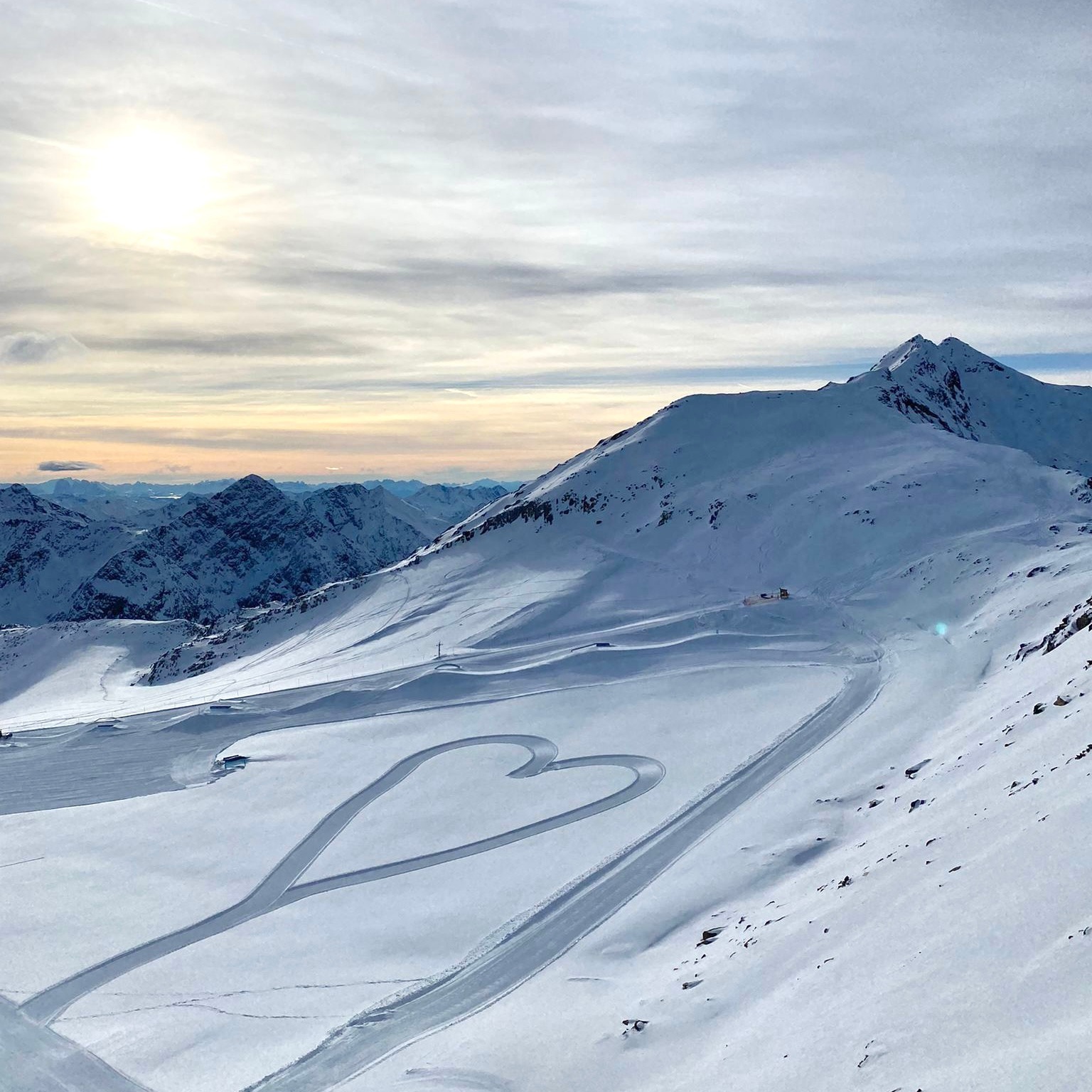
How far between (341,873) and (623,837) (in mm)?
10643

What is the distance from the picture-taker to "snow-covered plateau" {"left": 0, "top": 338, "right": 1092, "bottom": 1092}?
49.0 feet

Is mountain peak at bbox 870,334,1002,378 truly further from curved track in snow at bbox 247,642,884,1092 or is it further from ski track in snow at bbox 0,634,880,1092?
curved track in snow at bbox 247,642,884,1092

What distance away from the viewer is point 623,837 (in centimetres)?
3241

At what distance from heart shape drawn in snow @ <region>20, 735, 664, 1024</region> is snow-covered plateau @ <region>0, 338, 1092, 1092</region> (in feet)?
0.59

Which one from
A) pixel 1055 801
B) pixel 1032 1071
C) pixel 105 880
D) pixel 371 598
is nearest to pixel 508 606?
pixel 371 598

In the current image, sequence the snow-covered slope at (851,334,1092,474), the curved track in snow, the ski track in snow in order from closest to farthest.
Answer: the curved track in snow < the ski track in snow < the snow-covered slope at (851,334,1092,474)

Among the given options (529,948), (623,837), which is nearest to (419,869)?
(623,837)

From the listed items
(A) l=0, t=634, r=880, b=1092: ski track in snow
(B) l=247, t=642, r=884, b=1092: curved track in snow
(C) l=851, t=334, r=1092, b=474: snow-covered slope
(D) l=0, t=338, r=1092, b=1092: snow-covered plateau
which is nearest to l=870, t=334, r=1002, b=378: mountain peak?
(C) l=851, t=334, r=1092, b=474: snow-covered slope

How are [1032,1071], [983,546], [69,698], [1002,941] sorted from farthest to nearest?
[69,698] < [983,546] < [1002,941] < [1032,1071]

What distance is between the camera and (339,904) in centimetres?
3009

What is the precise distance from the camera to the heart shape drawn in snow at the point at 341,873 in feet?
85.8

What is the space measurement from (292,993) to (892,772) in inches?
865

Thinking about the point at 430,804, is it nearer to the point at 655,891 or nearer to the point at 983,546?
the point at 655,891

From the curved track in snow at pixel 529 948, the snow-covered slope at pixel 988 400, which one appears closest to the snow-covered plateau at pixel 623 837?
the curved track in snow at pixel 529 948
